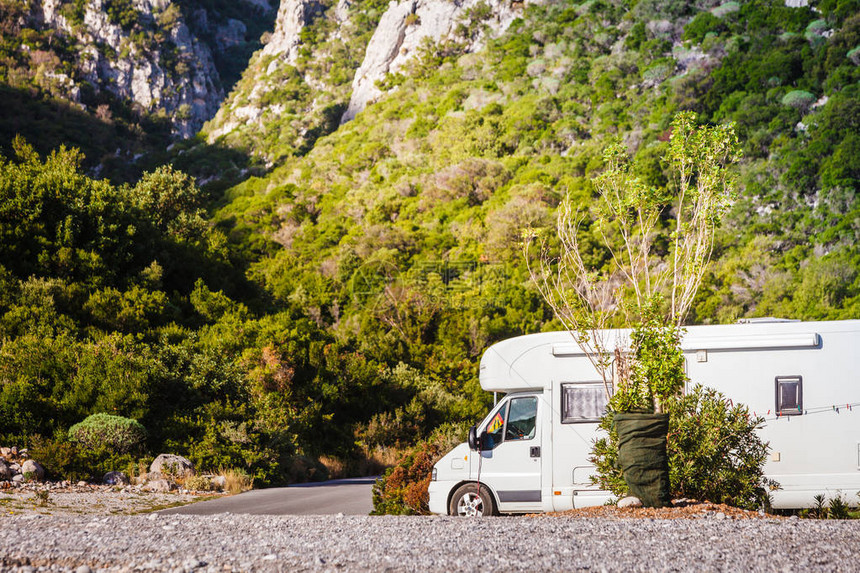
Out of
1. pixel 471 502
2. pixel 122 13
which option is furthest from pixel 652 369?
pixel 122 13

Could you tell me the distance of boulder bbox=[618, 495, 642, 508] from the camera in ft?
29.4

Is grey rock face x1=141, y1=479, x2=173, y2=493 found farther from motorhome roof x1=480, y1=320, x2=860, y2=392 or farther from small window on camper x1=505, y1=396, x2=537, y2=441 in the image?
small window on camper x1=505, y1=396, x2=537, y2=441

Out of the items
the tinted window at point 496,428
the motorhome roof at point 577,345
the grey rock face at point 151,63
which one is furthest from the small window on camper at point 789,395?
the grey rock face at point 151,63

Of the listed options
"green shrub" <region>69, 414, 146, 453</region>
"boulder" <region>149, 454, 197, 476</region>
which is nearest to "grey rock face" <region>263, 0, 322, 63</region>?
"green shrub" <region>69, 414, 146, 453</region>

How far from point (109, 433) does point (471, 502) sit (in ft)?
30.6

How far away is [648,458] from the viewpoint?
341 inches

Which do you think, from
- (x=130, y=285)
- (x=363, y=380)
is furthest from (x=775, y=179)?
(x=130, y=285)

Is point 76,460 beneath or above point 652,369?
beneath

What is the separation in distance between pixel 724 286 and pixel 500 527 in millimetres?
32063

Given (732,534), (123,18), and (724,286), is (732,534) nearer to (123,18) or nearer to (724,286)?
(724,286)

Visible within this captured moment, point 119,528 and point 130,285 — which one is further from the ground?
point 130,285

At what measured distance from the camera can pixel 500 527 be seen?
7.39 m

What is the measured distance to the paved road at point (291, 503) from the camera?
468 inches

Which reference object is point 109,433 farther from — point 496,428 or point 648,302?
point 648,302
